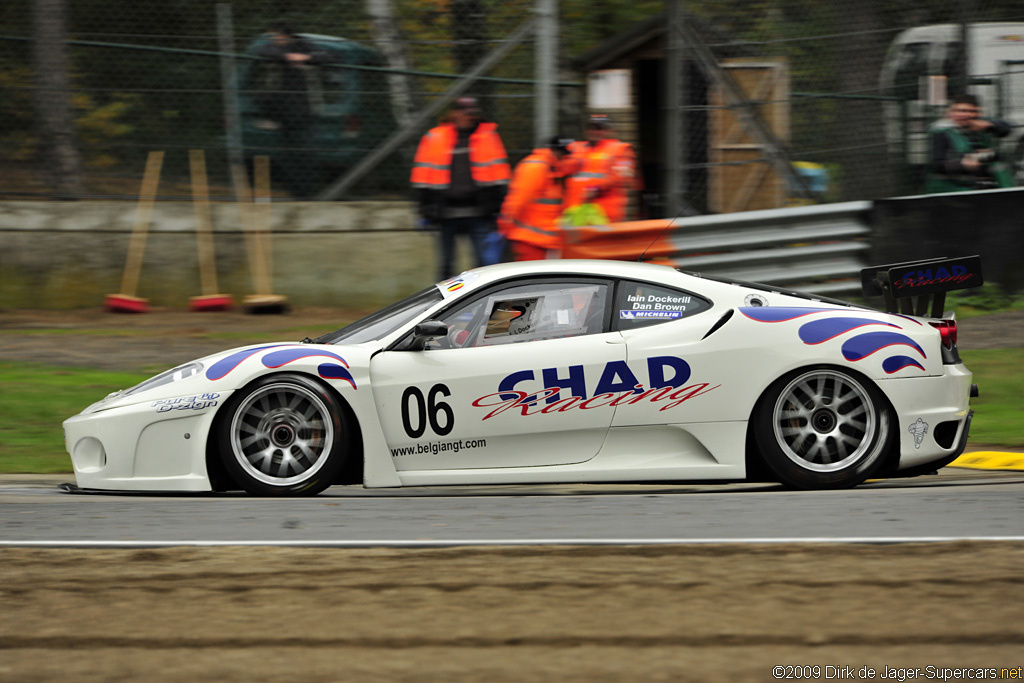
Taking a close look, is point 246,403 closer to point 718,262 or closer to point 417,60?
point 718,262

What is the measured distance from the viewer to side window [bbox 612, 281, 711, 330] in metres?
6.34

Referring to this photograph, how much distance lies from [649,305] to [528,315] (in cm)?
60

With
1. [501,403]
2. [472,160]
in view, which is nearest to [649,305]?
[501,403]

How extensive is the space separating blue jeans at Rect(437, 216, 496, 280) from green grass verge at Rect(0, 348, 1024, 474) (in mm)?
2921

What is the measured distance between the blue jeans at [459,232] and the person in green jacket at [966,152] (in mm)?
4254

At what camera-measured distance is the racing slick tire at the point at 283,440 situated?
20.4 ft

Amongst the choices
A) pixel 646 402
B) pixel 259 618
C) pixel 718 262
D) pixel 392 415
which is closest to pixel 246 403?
pixel 392 415

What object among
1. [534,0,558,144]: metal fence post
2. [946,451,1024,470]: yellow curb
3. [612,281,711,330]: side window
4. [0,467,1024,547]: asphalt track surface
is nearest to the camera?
[0,467,1024,547]: asphalt track surface

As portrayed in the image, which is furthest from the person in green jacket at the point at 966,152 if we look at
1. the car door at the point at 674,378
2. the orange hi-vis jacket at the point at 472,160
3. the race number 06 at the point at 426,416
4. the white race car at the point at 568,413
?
the race number 06 at the point at 426,416

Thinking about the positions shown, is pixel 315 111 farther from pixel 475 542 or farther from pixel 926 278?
pixel 475 542

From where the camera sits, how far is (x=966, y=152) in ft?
40.4

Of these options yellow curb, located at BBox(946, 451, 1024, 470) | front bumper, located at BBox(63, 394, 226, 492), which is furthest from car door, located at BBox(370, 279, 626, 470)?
yellow curb, located at BBox(946, 451, 1024, 470)

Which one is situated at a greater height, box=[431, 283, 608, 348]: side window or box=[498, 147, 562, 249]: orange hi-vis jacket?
box=[498, 147, 562, 249]: orange hi-vis jacket

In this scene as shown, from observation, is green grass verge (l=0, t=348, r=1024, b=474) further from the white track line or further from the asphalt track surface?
the white track line
